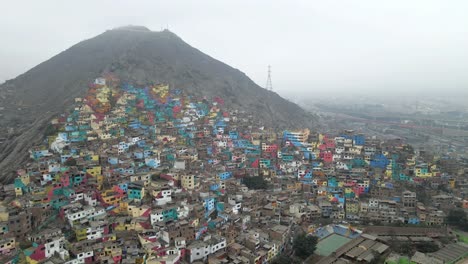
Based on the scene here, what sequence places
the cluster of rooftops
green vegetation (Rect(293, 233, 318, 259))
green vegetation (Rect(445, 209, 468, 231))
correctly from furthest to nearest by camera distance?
green vegetation (Rect(445, 209, 468, 231))
green vegetation (Rect(293, 233, 318, 259))
the cluster of rooftops

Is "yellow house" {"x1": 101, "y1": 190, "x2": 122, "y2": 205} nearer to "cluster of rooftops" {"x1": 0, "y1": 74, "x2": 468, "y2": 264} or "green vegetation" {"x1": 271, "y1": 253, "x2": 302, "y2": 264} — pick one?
"cluster of rooftops" {"x1": 0, "y1": 74, "x2": 468, "y2": 264}

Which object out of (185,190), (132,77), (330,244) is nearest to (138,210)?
(185,190)

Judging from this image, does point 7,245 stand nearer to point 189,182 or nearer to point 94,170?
point 94,170

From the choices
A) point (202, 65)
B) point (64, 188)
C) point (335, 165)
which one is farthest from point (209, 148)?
point (202, 65)

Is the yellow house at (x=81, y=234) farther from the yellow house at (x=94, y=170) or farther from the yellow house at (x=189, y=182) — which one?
the yellow house at (x=189, y=182)

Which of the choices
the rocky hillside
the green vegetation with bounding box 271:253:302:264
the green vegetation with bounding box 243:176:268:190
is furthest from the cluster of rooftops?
the rocky hillside

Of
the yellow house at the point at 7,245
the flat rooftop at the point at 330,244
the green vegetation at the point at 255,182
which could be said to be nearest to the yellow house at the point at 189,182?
the green vegetation at the point at 255,182

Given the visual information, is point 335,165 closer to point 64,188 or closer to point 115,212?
Result: point 115,212
